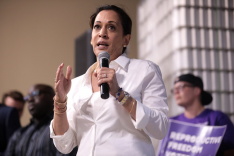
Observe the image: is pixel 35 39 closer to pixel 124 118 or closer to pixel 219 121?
pixel 219 121

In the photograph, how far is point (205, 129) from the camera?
2842mm

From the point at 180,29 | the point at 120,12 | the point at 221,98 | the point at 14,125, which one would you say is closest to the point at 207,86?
the point at 221,98

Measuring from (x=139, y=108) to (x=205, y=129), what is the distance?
162cm

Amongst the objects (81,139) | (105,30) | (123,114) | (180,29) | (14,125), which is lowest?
(14,125)

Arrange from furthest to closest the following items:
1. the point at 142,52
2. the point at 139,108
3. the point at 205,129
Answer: the point at 142,52, the point at 205,129, the point at 139,108

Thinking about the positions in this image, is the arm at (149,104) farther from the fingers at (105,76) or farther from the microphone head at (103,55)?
the microphone head at (103,55)

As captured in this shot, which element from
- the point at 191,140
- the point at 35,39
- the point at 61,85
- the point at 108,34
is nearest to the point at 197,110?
the point at 191,140

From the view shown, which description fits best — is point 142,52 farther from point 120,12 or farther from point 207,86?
point 120,12

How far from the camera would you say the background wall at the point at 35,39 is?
8062 mm

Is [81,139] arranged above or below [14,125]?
above

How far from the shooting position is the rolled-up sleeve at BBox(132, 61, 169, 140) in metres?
1.39

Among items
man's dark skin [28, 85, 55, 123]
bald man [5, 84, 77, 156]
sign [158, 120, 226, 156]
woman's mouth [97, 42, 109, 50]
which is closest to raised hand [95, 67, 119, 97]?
woman's mouth [97, 42, 109, 50]

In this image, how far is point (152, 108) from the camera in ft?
4.78

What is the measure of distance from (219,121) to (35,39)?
19.9ft
